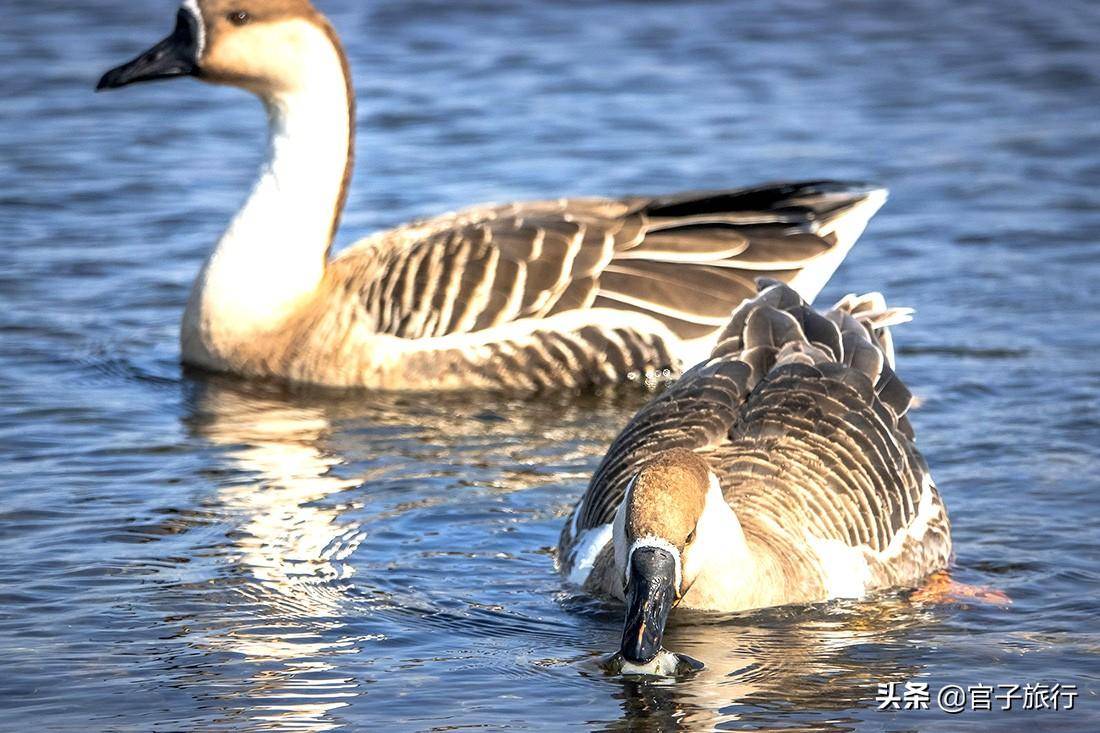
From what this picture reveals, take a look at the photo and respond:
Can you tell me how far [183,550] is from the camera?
23.8 ft

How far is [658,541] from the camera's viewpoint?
576 cm

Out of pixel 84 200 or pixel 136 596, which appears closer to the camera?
pixel 136 596

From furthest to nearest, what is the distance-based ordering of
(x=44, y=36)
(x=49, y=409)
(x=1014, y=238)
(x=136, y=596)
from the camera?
(x=44, y=36)
(x=1014, y=238)
(x=49, y=409)
(x=136, y=596)

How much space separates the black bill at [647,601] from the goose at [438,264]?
13.0 feet

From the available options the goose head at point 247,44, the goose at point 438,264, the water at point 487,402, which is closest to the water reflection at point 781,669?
the water at point 487,402

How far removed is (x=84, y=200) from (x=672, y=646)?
24.4 ft

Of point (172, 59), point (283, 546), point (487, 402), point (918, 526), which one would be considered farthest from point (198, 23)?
point (918, 526)

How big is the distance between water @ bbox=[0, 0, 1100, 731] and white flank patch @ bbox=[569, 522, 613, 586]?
10cm

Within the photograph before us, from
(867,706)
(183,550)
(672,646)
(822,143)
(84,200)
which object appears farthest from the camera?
(822,143)

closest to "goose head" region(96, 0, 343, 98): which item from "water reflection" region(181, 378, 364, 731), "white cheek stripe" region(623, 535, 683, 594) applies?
"water reflection" region(181, 378, 364, 731)

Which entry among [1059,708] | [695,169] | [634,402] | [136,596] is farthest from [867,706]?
[695,169]

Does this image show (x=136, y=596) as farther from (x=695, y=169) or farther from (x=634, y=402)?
(x=695, y=169)

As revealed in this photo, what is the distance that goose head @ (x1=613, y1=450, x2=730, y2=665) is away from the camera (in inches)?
223

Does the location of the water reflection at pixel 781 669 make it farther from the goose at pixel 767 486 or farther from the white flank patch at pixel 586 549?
the white flank patch at pixel 586 549
